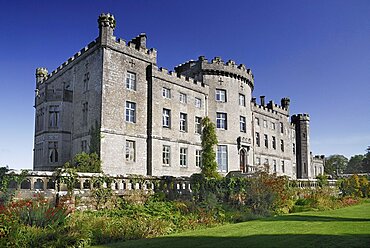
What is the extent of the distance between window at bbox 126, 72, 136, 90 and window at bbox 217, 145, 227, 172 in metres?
10.3

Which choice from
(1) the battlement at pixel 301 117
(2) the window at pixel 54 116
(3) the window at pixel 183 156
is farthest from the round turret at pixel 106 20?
(1) the battlement at pixel 301 117

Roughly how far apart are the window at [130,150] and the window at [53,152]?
18.4ft

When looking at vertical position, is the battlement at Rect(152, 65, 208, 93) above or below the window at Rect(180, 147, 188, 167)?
above

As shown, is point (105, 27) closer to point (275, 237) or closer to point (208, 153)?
point (208, 153)

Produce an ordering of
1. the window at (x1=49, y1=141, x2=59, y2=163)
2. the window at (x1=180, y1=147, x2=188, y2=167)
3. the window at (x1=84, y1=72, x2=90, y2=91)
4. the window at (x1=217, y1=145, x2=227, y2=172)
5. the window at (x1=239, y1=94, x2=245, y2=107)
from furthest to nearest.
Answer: the window at (x1=239, y1=94, x2=245, y2=107) → the window at (x1=217, y1=145, x2=227, y2=172) → the window at (x1=180, y1=147, x2=188, y2=167) → the window at (x1=49, y1=141, x2=59, y2=163) → the window at (x1=84, y1=72, x2=90, y2=91)

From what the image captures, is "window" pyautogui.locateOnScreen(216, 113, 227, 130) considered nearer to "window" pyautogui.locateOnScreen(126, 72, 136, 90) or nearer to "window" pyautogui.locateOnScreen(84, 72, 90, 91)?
"window" pyautogui.locateOnScreen(126, 72, 136, 90)

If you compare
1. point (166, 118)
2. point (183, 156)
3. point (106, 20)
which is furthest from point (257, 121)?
point (106, 20)

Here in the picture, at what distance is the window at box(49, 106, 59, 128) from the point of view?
25781 millimetres

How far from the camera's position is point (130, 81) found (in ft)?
81.5

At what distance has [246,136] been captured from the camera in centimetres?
3353

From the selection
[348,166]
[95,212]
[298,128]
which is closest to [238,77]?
[298,128]

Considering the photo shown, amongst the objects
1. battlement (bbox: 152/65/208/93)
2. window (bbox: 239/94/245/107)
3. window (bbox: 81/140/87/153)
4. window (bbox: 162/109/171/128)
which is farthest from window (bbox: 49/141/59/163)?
window (bbox: 239/94/245/107)

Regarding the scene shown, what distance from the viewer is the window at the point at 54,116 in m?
25.8

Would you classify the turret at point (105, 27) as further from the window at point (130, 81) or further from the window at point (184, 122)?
the window at point (184, 122)
